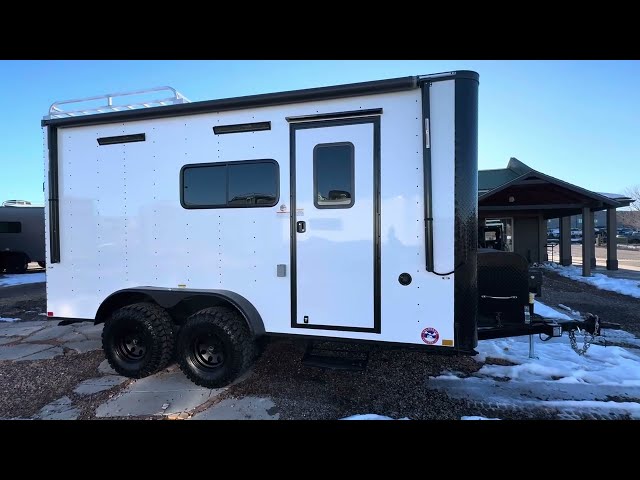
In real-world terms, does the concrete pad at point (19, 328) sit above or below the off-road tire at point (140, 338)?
below

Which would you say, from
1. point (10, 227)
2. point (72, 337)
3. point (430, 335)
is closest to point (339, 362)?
point (430, 335)

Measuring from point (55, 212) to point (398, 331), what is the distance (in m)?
3.96

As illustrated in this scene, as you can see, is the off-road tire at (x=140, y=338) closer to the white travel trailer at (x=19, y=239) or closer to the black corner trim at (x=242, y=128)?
the black corner trim at (x=242, y=128)

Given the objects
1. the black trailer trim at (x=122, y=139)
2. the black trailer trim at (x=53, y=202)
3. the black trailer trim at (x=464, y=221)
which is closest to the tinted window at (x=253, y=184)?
the black trailer trim at (x=122, y=139)

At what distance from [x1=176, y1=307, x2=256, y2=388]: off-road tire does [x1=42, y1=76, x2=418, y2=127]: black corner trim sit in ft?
6.72

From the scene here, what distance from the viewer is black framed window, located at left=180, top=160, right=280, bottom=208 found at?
3309 mm

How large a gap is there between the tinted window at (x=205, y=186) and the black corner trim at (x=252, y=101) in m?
0.60

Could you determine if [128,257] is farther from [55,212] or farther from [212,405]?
[212,405]

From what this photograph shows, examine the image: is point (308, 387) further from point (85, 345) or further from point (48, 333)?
point (48, 333)

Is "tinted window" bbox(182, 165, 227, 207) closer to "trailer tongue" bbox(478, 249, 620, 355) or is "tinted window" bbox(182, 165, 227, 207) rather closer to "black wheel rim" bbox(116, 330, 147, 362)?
"black wheel rim" bbox(116, 330, 147, 362)

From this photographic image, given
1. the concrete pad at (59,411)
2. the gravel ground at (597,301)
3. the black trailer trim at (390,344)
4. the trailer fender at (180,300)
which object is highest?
the trailer fender at (180,300)

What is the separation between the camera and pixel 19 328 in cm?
610

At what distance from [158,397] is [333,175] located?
2792 millimetres

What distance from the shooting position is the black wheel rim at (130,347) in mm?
3697
